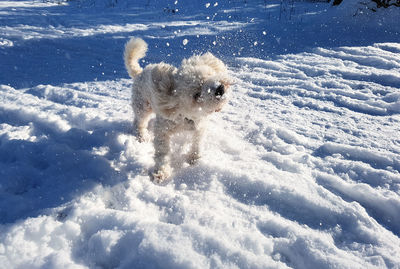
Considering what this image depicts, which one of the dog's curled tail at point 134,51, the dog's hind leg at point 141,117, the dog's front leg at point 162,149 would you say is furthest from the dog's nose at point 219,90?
the dog's curled tail at point 134,51

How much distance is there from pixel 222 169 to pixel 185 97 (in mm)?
Result: 767

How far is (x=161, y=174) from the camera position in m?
2.46

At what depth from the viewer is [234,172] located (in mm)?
2469

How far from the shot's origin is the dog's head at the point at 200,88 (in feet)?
6.74

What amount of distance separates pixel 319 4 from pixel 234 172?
10.1 metres

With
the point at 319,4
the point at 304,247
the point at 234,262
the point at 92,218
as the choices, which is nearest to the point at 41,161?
the point at 92,218

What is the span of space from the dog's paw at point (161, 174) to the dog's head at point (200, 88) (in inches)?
21.4

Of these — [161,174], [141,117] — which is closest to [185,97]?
[161,174]

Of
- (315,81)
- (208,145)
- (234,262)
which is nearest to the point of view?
(234,262)

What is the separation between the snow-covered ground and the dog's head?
0.66 meters

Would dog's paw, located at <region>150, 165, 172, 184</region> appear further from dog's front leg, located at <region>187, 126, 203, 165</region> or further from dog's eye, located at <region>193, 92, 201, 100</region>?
dog's eye, located at <region>193, 92, 201, 100</region>

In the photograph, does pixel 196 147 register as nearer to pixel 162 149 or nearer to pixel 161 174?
pixel 162 149

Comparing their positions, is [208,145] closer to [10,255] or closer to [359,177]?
[359,177]

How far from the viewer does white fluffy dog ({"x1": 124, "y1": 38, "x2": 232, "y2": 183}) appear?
6.91ft
